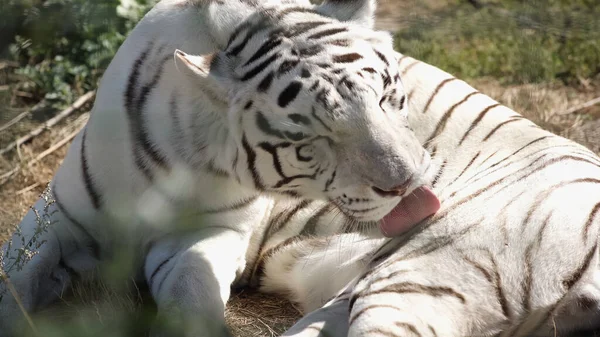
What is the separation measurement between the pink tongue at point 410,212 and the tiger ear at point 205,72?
61 centimetres

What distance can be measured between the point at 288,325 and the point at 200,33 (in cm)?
103

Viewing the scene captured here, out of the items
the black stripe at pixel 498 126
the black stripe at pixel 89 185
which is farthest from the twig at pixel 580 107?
the black stripe at pixel 89 185

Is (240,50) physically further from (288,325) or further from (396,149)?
(288,325)

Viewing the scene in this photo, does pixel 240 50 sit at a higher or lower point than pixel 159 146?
higher

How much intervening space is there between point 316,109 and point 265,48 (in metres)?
0.29

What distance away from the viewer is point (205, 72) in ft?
7.58

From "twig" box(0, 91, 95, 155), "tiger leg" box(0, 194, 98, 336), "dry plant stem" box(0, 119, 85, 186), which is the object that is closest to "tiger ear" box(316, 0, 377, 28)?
"tiger leg" box(0, 194, 98, 336)

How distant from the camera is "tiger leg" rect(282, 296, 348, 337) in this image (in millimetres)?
2225

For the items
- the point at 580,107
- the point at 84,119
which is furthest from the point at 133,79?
the point at 580,107

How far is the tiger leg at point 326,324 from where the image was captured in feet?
7.30

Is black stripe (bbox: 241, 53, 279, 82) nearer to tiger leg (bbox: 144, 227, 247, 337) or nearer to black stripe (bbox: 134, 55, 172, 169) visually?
black stripe (bbox: 134, 55, 172, 169)

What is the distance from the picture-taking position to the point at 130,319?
2404 mm

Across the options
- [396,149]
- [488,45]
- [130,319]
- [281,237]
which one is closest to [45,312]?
[130,319]

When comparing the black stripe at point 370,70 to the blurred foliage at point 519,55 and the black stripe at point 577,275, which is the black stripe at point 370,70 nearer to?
the black stripe at point 577,275
